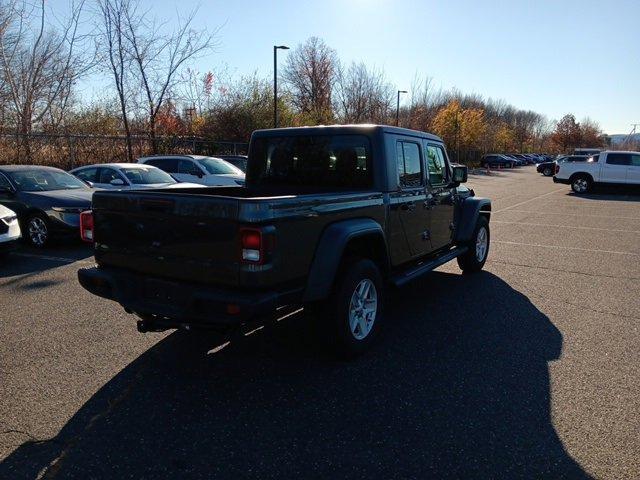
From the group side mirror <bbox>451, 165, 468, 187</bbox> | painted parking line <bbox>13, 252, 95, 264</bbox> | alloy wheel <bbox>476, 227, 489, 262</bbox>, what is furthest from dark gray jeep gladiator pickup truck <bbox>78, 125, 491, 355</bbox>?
painted parking line <bbox>13, 252, 95, 264</bbox>

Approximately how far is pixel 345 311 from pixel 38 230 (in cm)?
727

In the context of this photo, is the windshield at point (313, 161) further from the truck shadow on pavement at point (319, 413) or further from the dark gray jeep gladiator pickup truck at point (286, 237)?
the truck shadow on pavement at point (319, 413)

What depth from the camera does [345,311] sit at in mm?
3947

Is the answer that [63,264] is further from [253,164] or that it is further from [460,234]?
[460,234]

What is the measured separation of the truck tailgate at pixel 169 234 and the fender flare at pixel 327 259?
64cm

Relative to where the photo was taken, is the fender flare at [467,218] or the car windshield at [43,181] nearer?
the fender flare at [467,218]

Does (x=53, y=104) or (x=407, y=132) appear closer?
(x=407, y=132)

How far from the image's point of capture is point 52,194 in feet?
29.7

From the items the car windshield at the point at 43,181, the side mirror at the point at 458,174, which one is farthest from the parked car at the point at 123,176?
the side mirror at the point at 458,174

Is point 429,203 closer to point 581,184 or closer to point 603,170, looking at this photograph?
point 603,170

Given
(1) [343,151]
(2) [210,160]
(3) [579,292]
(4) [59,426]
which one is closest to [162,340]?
(4) [59,426]

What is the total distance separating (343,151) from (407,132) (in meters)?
0.81

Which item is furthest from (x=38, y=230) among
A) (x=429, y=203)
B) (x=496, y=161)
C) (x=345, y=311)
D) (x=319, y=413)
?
(x=496, y=161)

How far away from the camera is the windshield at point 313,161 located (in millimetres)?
4777
